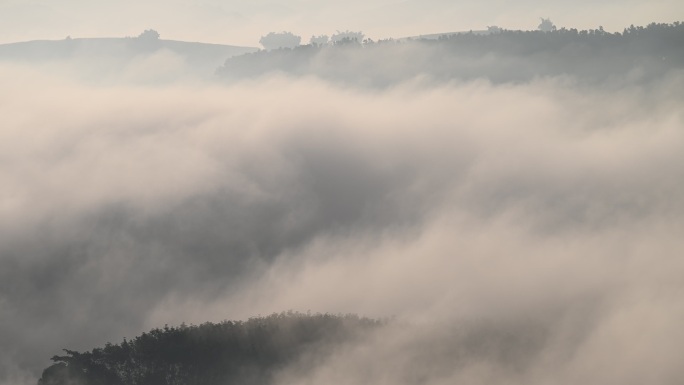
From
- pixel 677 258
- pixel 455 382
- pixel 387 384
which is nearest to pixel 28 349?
pixel 387 384

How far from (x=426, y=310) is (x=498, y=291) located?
1751cm

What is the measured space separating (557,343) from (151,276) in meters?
109

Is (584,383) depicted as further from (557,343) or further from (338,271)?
(338,271)

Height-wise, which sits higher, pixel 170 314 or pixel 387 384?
pixel 170 314

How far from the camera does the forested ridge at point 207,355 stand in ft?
313

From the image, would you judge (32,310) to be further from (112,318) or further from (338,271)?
(338,271)

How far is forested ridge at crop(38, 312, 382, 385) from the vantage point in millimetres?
95500

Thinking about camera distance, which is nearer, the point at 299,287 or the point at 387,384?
the point at 387,384

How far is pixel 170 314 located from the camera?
146 meters

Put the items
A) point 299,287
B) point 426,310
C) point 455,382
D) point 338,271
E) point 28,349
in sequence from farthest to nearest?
point 338,271 < point 299,287 < point 426,310 < point 28,349 < point 455,382

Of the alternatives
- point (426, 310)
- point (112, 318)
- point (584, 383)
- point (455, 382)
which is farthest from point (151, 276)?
point (584, 383)

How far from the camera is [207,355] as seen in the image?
10238cm

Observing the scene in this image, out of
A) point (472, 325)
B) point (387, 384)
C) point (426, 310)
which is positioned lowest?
point (387, 384)

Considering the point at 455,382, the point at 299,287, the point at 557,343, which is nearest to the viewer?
the point at 455,382
